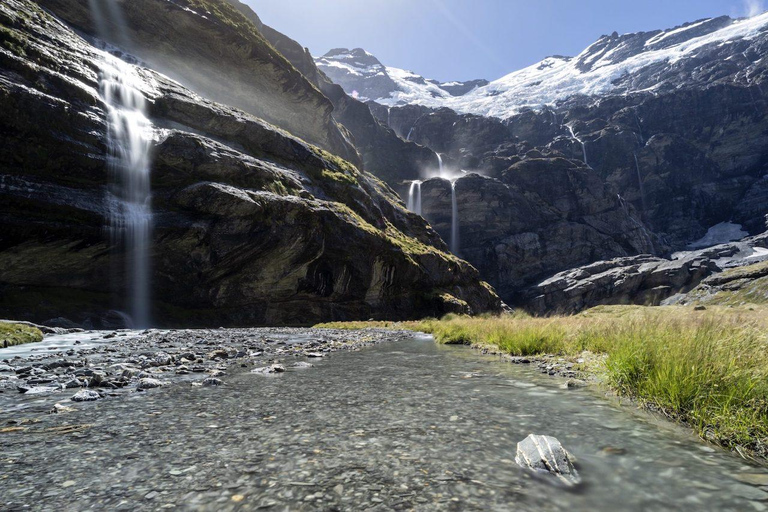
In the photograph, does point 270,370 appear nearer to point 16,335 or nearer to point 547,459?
point 547,459

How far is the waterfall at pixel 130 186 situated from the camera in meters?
36.2

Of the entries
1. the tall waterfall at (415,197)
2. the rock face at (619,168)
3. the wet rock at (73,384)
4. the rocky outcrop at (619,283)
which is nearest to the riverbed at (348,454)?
the wet rock at (73,384)

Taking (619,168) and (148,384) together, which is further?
(619,168)

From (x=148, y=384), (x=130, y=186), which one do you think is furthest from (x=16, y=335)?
(x=130, y=186)

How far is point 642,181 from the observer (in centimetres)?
15962

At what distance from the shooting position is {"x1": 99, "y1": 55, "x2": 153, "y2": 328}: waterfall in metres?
36.2

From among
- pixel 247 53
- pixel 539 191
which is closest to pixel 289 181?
pixel 247 53

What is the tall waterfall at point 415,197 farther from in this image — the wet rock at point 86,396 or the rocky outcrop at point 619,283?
the wet rock at point 86,396

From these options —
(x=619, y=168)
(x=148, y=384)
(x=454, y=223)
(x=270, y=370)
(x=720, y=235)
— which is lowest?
(x=270, y=370)

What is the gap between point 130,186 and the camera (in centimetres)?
3766

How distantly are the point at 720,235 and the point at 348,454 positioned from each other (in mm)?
196798

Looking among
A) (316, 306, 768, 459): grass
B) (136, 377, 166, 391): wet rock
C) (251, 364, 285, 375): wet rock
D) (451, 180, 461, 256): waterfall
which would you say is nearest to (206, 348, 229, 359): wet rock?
(251, 364, 285, 375): wet rock

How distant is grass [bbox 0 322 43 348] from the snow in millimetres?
187229

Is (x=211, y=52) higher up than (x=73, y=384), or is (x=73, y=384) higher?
(x=211, y=52)
